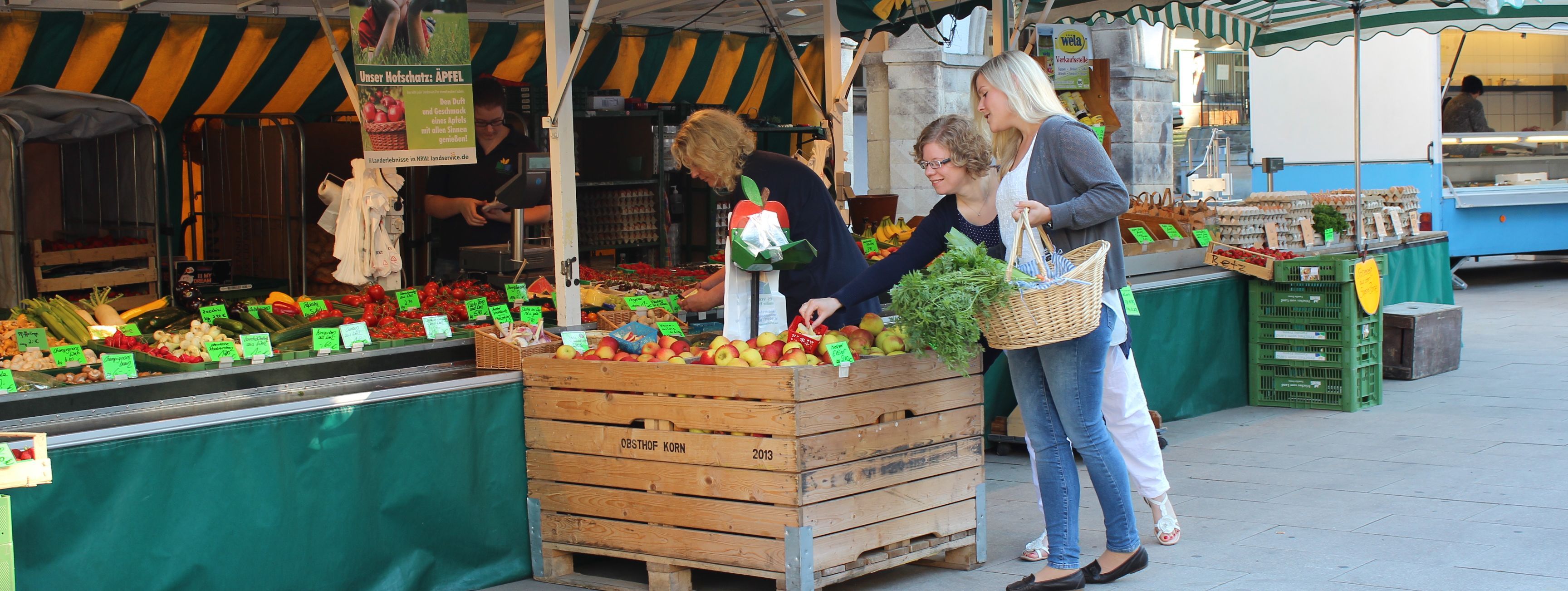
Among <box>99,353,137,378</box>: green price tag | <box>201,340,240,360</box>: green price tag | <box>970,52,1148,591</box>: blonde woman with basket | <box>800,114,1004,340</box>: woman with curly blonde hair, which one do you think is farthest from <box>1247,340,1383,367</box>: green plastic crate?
<box>99,353,137,378</box>: green price tag

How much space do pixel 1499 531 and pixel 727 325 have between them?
306cm

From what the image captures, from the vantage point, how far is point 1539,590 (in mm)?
4297

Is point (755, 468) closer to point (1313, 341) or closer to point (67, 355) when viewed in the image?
point (67, 355)

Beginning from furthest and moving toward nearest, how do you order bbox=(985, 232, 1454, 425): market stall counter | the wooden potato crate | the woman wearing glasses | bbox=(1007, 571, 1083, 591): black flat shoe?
1. the woman wearing glasses
2. bbox=(985, 232, 1454, 425): market stall counter
3. the wooden potato crate
4. bbox=(1007, 571, 1083, 591): black flat shoe

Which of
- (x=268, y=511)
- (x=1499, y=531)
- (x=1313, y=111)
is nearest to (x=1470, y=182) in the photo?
(x=1313, y=111)

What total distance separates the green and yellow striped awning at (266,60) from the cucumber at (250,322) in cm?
294

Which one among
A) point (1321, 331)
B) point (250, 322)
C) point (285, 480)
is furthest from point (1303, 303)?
point (285, 480)

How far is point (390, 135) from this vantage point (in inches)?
211

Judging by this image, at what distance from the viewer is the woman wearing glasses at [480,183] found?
7.57 m

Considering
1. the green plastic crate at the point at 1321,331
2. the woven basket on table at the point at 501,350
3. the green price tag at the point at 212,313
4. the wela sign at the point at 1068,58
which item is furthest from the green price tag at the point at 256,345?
the green plastic crate at the point at 1321,331

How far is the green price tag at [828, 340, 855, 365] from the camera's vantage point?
4336 mm

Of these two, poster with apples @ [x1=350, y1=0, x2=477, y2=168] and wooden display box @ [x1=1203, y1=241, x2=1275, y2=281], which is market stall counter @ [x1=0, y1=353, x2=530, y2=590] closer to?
poster with apples @ [x1=350, y1=0, x2=477, y2=168]

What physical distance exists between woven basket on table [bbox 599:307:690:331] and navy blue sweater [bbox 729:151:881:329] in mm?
636

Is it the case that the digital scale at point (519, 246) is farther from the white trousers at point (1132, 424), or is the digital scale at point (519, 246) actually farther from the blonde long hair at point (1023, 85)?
the white trousers at point (1132, 424)
